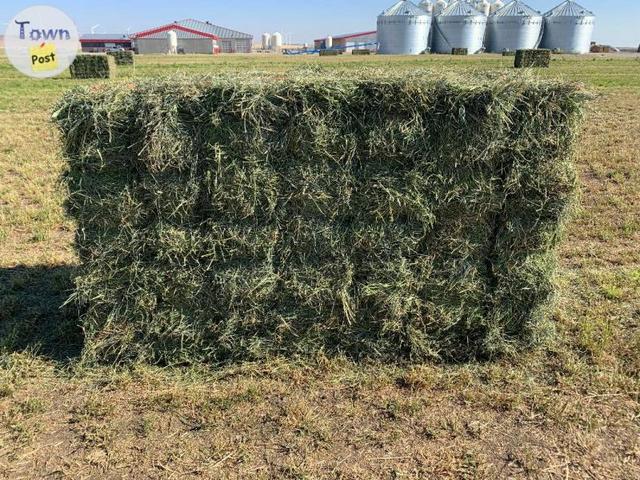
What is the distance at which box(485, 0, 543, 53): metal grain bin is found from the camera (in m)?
86.9

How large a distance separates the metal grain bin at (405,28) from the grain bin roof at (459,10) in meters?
3.70

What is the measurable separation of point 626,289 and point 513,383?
2.13m

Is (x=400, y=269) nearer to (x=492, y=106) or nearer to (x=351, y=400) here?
(x=351, y=400)

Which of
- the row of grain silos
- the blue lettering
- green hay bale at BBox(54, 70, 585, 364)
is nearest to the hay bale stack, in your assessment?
the blue lettering

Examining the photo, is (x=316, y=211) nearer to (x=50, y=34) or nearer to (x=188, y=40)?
(x=50, y=34)

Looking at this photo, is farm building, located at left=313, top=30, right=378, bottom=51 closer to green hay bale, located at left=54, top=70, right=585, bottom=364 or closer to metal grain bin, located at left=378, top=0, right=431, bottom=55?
metal grain bin, located at left=378, top=0, right=431, bottom=55

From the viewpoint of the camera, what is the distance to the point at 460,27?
8756 cm

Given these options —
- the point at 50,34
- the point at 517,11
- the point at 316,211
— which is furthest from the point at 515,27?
the point at 316,211

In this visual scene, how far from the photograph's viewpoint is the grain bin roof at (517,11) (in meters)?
86.9

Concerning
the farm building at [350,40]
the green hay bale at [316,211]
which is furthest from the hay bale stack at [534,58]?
the farm building at [350,40]

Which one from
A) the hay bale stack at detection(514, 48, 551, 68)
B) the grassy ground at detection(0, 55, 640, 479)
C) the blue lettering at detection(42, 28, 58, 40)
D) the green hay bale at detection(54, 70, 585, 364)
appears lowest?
the grassy ground at detection(0, 55, 640, 479)

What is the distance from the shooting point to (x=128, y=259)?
12.2ft

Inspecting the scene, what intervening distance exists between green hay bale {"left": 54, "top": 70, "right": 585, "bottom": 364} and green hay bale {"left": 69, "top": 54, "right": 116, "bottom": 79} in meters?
26.6

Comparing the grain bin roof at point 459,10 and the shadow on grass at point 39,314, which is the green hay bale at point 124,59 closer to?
the shadow on grass at point 39,314
